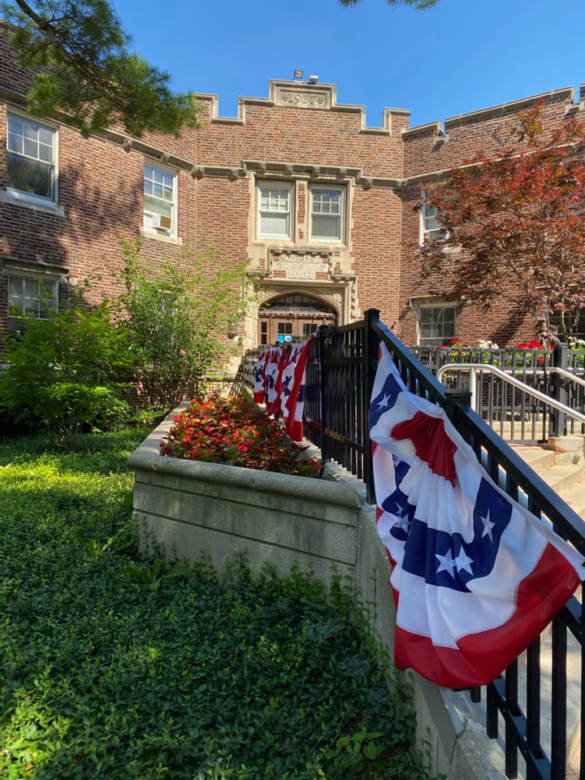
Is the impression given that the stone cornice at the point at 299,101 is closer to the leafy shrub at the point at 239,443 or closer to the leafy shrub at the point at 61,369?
the leafy shrub at the point at 61,369

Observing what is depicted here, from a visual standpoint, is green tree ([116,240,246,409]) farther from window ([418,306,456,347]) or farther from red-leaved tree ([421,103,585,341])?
red-leaved tree ([421,103,585,341])

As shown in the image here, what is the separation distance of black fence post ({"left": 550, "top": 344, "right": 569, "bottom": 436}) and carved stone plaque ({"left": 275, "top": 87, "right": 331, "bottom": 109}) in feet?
38.5

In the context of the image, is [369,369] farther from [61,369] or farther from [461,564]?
[61,369]

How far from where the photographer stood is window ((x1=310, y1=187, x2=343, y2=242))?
1492 centimetres

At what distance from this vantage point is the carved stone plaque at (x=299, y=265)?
14625mm

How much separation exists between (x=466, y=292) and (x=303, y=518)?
987 centimetres

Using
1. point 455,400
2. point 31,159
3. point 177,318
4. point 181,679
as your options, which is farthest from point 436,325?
point 455,400

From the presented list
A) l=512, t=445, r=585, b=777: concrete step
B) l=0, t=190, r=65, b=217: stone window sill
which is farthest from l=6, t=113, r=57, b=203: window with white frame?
l=512, t=445, r=585, b=777: concrete step

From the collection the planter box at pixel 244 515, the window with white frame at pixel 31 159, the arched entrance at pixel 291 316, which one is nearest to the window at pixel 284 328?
the arched entrance at pixel 291 316

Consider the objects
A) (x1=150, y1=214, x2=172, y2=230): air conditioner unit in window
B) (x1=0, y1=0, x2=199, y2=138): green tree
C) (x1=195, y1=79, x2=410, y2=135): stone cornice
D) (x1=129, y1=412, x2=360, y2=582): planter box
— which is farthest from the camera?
(x1=195, y1=79, x2=410, y2=135): stone cornice

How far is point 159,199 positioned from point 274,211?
10.8 feet

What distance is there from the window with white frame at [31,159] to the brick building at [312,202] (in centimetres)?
192

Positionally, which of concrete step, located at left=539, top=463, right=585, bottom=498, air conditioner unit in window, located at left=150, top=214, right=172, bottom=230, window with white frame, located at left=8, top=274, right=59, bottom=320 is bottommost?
concrete step, located at left=539, top=463, right=585, bottom=498

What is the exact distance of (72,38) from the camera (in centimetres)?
714
